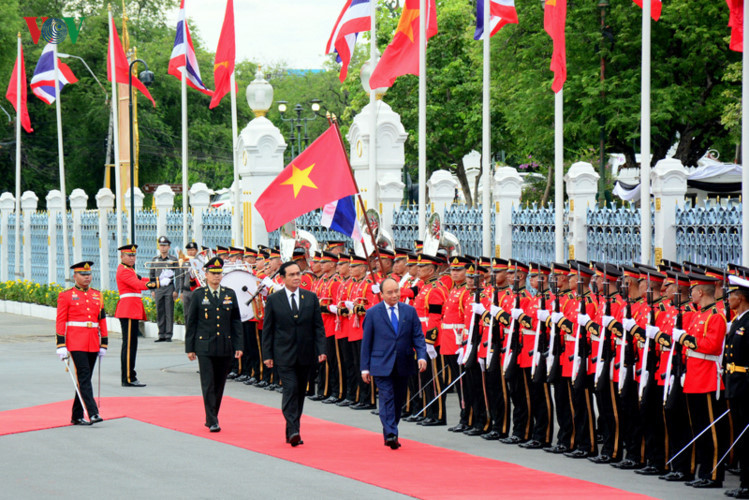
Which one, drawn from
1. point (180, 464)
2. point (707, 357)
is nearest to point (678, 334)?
point (707, 357)

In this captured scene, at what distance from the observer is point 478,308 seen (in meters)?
12.5

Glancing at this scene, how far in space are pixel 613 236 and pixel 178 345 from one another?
9.84 metres

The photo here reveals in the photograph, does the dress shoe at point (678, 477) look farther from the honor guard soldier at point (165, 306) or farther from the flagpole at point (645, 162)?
the honor guard soldier at point (165, 306)

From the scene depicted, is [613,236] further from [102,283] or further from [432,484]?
[102,283]

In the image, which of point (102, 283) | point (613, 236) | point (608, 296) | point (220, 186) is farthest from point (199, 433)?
point (220, 186)

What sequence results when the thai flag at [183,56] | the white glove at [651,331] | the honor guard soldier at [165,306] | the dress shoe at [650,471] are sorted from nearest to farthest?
the white glove at [651,331] < the dress shoe at [650,471] < the honor guard soldier at [165,306] < the thai flag at [183,56]

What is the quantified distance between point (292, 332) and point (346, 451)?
141cm

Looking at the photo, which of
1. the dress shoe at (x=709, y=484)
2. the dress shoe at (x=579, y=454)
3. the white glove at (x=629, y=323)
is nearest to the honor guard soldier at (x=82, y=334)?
the dress shoe at (x=579, y=454)

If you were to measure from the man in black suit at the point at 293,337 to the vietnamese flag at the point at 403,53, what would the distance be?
6879 mm

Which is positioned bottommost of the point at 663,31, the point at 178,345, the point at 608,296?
the point at 178,345

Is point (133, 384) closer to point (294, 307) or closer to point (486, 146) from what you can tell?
point (294, 307)

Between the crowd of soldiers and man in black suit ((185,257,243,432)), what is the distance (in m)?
1.89

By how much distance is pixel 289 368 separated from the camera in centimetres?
1221

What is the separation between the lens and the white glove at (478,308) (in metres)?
12.5
